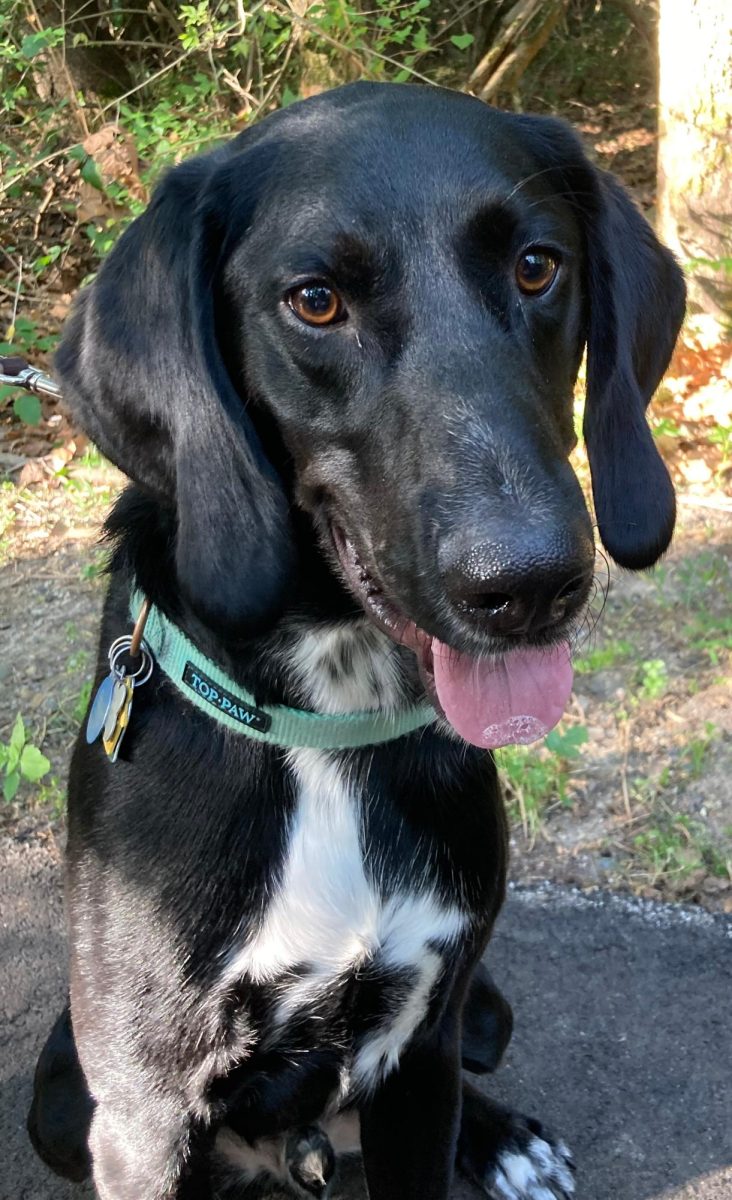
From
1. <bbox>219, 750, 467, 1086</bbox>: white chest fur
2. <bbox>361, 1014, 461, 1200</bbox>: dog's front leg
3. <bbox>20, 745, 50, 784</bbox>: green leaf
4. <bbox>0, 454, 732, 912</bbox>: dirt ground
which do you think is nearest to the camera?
<bbox>219, 750, 467, 1086</bbox>: white chest fur

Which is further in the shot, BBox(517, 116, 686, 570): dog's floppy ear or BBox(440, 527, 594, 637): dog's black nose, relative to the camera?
BBox(517, 116, 686, 570): dog's floppy ear

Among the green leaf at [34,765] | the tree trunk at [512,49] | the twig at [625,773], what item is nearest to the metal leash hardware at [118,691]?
the green leaf at [34,765]

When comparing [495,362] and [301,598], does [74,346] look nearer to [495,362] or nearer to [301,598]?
[301,598]

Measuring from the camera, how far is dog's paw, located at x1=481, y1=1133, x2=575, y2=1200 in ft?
7.26

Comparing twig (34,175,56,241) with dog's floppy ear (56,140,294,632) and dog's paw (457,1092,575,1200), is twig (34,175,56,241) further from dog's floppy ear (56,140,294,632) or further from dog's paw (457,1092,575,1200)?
dog's paw (457,1092,575,1200)

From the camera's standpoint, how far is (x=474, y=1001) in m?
2.26

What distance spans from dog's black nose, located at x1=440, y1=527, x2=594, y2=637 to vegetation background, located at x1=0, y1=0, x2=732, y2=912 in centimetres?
94

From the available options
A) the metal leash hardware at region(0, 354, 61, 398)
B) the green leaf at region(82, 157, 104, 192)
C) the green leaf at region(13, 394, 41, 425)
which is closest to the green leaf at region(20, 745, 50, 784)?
the metal leash hardware at region(0, 354, 61, 398)

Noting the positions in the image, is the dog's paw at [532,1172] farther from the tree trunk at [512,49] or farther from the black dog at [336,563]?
the tree trunk at [512,49]

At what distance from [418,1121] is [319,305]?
1.33 m

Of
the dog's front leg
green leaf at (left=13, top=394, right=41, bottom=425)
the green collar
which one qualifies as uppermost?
the green collar

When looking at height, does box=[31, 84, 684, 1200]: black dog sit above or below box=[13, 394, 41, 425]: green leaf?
above

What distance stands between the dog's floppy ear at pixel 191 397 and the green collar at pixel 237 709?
16cm

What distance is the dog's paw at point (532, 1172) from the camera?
221 centimetres
